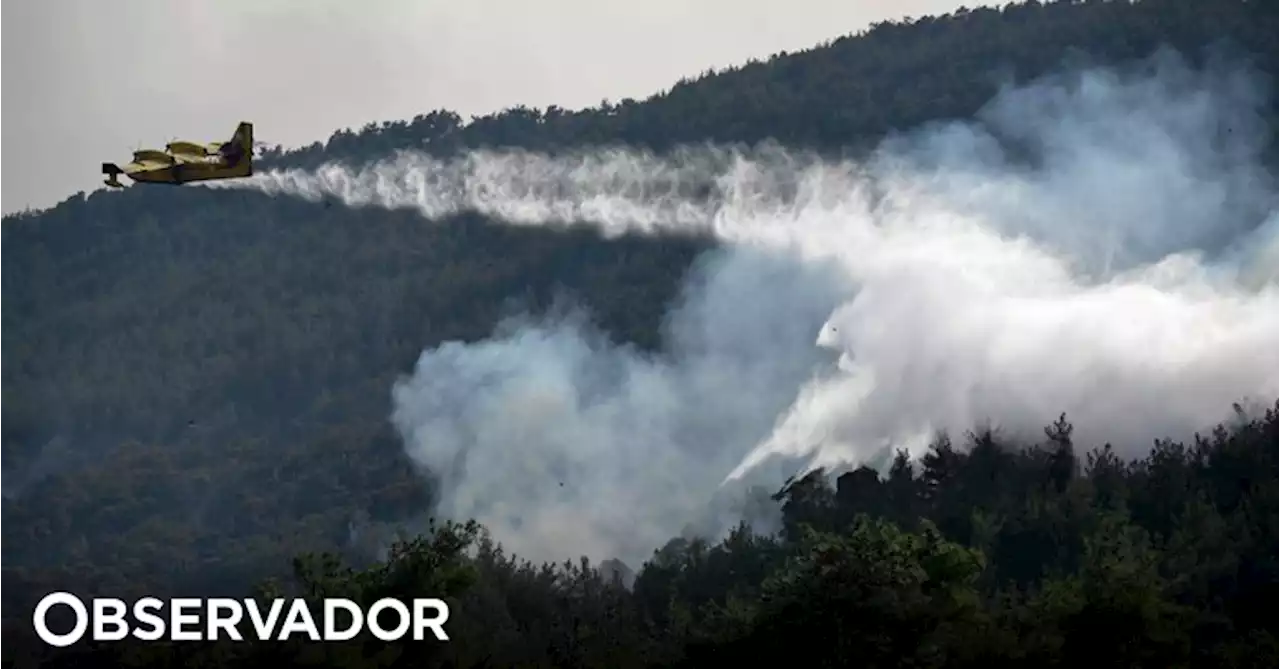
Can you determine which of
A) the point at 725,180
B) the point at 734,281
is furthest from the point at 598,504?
the point at 734,281

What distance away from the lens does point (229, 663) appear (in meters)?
83.8

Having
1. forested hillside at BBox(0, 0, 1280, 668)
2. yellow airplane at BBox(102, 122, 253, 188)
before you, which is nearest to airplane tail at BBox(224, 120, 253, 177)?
yellow airplane at BBox(102, 122, 253, 188)

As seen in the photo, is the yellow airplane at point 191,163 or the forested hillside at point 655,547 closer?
the forested hillside at point 655,547

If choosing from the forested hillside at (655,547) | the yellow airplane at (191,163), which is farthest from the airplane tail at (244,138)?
the forested hillside at (655,547)

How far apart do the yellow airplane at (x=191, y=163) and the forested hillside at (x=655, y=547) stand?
14.1m

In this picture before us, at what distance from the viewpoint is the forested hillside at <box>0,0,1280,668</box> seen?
8569cm

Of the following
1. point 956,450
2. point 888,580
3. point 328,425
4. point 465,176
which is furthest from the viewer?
point 328,425

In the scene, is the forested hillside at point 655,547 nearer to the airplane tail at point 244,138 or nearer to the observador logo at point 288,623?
the observador logo at point 288,623

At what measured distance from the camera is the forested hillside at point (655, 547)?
85.7 meters

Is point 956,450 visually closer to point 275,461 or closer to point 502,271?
point 275,461

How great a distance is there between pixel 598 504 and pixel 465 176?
59.7 feet

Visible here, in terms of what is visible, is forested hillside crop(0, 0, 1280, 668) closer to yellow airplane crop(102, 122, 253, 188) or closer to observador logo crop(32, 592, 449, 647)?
observador logo crop(32, 592, 449, 647)

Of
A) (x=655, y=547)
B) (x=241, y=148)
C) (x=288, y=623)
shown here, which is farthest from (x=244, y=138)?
(x=655, y=547)

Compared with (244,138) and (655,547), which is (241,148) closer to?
(244,138)
